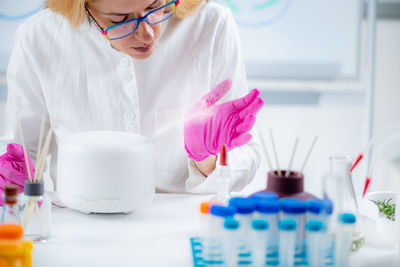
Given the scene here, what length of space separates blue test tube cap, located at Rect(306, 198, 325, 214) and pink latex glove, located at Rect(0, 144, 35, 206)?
761 mm

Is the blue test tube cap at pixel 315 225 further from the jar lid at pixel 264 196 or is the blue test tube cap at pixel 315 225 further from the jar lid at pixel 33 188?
the jar lid at pixel 33 188

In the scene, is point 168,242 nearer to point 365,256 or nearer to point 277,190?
point 277,190

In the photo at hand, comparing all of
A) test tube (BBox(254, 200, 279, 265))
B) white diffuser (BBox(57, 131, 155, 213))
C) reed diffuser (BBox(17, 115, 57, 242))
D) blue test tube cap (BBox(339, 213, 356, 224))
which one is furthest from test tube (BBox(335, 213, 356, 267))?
reed diffuser (BBox(17, 115, 57, 242))

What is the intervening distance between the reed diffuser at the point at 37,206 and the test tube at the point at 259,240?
0.48m

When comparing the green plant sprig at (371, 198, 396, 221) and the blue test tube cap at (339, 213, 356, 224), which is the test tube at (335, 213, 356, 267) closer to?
the blue test tube cap at (339, 213, 356, 224)

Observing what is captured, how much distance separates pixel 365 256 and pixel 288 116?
68.9 inches

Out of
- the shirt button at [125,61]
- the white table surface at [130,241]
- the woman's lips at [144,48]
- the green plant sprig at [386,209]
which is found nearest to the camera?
the white table surface at [130,241]

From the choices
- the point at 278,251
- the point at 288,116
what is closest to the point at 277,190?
the point at 278,251

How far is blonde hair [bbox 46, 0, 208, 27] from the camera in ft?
4.86

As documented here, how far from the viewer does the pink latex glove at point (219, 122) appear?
3.82ft

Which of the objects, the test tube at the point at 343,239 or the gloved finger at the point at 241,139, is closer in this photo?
the test tube at the point at 343,239

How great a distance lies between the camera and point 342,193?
83 cm

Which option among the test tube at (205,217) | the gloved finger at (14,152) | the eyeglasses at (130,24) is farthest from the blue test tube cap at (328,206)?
the gloved finger at (14,152)

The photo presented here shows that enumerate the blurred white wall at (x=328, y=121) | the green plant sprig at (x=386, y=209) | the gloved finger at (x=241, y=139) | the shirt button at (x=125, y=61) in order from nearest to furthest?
the green plant sprig at (x=386, y=209) → the gloved finger at (x=241, y=139) → the shirt button at (x=125, y=61) → the blurred white wall at (x=328, y=121)
